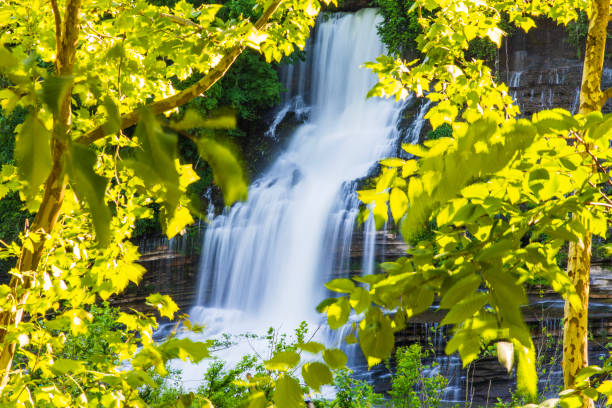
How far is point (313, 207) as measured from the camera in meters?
13.1

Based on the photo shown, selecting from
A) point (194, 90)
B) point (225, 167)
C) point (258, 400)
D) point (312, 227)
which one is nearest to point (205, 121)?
point (225, 167)

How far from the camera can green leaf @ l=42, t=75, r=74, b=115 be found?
0.39m

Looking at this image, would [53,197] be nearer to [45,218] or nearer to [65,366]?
[45,218]

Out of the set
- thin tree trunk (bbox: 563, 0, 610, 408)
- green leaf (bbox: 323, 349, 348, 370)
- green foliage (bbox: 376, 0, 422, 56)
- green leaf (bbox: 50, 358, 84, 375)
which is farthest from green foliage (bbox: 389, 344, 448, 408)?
green foliage (bbox: 376, 0, 422, 56)

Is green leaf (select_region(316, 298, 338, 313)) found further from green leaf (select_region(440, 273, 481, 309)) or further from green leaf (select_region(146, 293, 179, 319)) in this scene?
green leaf (select_region(146, 293, 179, 319))

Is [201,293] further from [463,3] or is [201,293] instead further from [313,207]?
[463,3]

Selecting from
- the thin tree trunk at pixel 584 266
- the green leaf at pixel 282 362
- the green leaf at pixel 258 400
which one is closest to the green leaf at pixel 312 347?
the green leaf at pixel 282 362

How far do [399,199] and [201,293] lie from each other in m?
12.7

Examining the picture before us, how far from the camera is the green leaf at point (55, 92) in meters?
0.39

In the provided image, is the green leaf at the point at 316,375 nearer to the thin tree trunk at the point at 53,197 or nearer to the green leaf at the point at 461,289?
the green leaf at the point at 461,289

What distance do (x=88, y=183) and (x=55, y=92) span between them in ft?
0.24

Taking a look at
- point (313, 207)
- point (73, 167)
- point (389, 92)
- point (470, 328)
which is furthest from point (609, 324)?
point (73, 167)

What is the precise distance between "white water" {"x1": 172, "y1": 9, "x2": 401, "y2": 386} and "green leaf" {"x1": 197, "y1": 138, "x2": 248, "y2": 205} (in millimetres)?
10257

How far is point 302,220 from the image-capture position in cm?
1308
